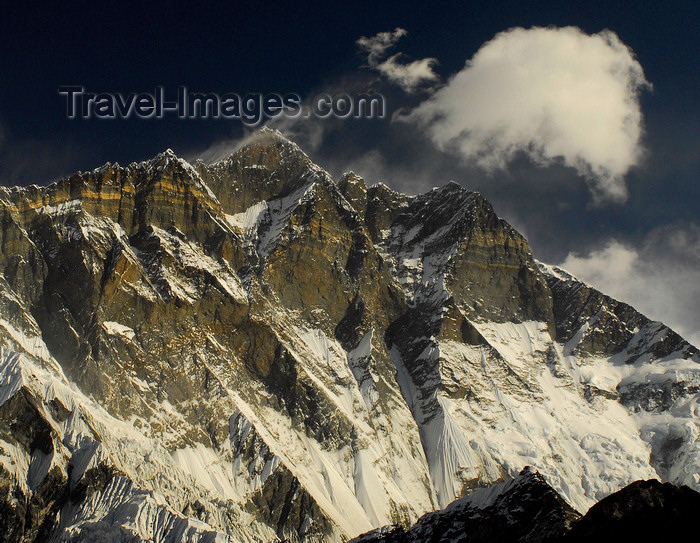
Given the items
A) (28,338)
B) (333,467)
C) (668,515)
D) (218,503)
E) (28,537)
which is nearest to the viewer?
(668,515)

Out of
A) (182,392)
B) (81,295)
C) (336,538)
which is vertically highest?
(81,295)

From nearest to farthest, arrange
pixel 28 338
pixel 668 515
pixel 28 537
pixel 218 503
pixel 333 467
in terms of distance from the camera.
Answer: pixel 668 515 < pixel 28 537 < pixel 218 503 < pixel 28 338 < pixel 333 467

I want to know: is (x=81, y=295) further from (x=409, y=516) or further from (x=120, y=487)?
(x=409, y=516)

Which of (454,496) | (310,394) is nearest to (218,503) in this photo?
(310,394)

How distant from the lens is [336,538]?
168m

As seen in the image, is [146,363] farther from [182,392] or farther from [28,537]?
[28,537]

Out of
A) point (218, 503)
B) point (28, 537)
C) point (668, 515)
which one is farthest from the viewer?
point (218, 503)

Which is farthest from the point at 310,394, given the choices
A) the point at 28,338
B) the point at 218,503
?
the point at 28,338

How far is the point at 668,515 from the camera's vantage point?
66.3 meters

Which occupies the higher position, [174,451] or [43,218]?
[43,218]

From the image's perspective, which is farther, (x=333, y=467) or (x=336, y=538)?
(x=333, y=467)

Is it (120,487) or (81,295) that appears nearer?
(120,487)

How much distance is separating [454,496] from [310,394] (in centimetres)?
3854

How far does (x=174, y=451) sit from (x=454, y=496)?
63.0 meters
